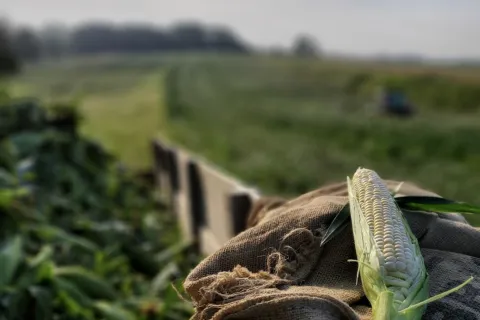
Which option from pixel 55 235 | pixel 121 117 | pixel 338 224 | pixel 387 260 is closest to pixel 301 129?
pixel 121 117

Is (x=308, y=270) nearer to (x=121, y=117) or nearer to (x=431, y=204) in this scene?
(x=431, y=204)

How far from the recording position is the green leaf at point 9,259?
4.11m

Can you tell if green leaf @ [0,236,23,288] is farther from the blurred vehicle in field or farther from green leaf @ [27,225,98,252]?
the blurred vehicle in field

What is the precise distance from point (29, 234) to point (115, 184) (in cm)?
271

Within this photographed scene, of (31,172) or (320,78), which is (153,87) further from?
(31,172)

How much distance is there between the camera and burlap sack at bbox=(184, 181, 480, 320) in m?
1.58

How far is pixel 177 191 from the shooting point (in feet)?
28.2

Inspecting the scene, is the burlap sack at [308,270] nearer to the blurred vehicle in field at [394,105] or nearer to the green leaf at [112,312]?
the green leaf at [112,312]

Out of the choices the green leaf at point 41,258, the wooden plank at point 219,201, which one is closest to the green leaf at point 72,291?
the green leaf at point 41,258

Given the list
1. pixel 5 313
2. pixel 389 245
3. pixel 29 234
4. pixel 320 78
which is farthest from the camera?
pixel 320 78

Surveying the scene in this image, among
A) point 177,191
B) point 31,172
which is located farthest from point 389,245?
point 177,191

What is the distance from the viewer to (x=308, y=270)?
1928 mm

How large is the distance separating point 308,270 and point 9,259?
108 inches

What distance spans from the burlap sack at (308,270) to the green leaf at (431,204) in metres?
0.03
